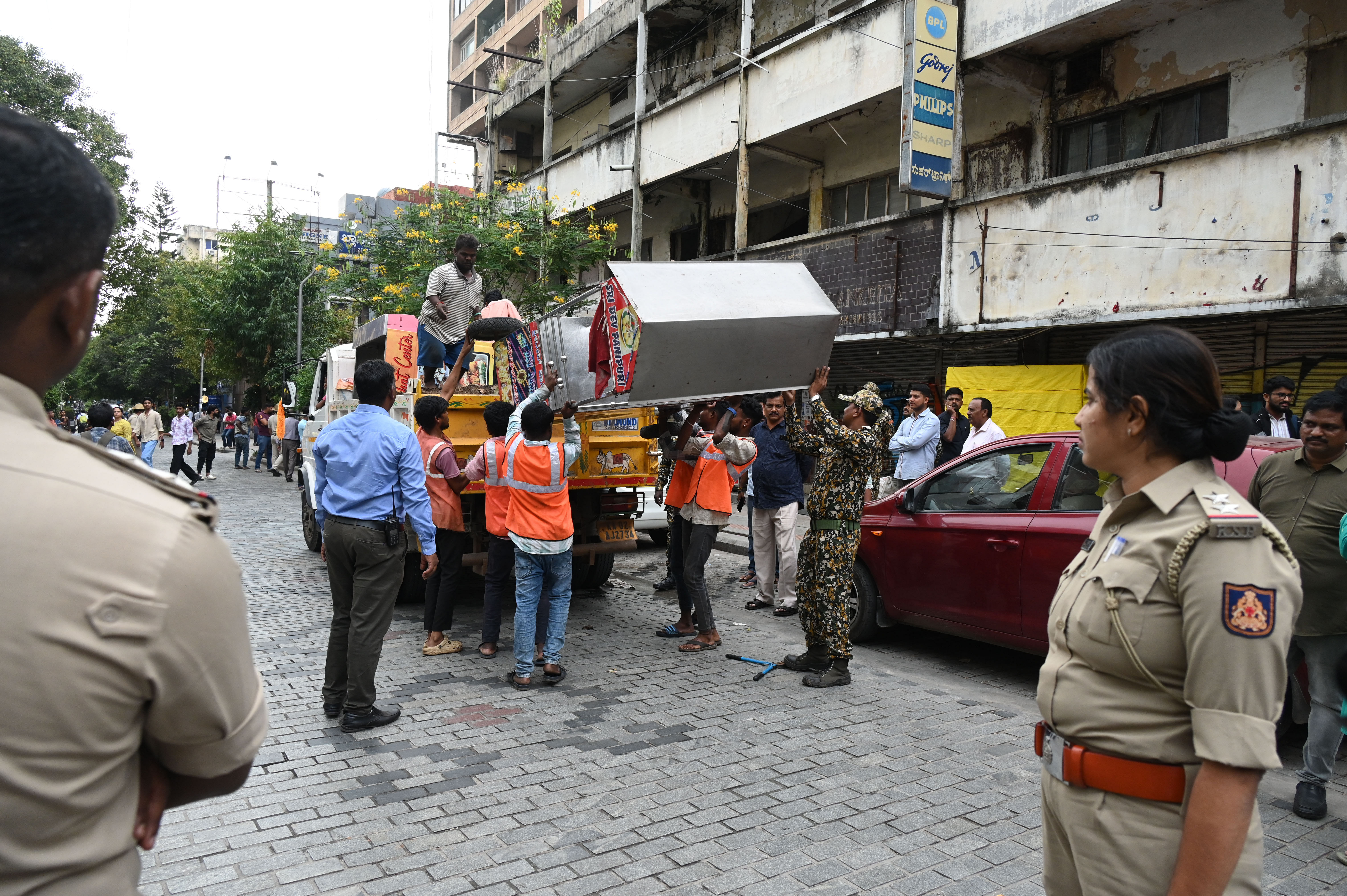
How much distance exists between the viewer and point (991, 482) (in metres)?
6.02

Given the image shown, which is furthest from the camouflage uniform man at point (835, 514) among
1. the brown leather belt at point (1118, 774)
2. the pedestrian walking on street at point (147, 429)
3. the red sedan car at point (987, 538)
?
the pedestrian walking on street at point (147, 429)

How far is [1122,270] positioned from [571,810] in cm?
912

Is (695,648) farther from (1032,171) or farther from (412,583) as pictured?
(1032,171)

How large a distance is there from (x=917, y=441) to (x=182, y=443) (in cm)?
1644

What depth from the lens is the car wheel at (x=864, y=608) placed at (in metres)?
6.73

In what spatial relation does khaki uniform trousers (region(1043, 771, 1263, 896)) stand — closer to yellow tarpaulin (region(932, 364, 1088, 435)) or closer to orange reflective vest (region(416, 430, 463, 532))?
orange reflective vest (region(416, 430, 463, 532))

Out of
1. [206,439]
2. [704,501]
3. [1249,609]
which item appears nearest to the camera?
[1249,609]

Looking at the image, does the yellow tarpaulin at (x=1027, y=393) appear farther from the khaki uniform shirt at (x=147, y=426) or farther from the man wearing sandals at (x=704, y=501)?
the khaki uniform shirt at (x=147, y=426)

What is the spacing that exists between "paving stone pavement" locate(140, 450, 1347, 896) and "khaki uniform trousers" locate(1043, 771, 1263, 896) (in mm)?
1648

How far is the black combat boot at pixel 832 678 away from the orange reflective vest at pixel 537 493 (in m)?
1.81

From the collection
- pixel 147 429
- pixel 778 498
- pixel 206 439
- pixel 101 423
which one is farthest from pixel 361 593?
pixel 206 439

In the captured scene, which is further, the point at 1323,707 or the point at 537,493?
the point at 537,493

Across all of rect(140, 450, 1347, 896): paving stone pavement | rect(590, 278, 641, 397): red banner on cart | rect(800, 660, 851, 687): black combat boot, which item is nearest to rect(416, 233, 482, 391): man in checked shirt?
rect(140, 450, 1347, 896): paving stone pavement

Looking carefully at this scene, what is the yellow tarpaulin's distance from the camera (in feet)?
37.1
